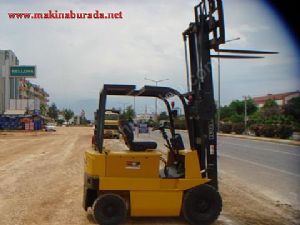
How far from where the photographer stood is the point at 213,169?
8828 mm

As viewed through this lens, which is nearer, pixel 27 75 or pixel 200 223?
pixel 200 223

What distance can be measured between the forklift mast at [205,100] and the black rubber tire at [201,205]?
14.0 inches

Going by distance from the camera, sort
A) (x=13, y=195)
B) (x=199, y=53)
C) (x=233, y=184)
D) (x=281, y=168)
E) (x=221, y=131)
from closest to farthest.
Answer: (x=199, y=53)
(x=13, y=195)
(x=233, y=184)
(x=281, y=168)
(x=221, y=131)

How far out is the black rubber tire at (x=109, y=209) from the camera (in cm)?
834

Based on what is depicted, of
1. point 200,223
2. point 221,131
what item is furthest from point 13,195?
point 221,131

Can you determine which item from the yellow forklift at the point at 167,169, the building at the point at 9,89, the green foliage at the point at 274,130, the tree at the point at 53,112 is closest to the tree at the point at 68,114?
the tree at the point at 53,112

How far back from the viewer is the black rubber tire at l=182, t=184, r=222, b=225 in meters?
8.45

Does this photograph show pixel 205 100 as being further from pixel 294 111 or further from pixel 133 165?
pixel 294 111

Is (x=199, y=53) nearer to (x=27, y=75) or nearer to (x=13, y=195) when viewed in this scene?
(x=13, y=195)

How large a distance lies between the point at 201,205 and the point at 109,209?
1630mm

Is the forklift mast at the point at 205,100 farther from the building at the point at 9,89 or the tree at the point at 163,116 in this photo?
the building at the point at 9,89

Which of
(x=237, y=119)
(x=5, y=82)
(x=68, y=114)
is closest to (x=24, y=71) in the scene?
(x=5, y=82)

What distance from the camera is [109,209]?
841 centimetres

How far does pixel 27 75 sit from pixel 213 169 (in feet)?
300
